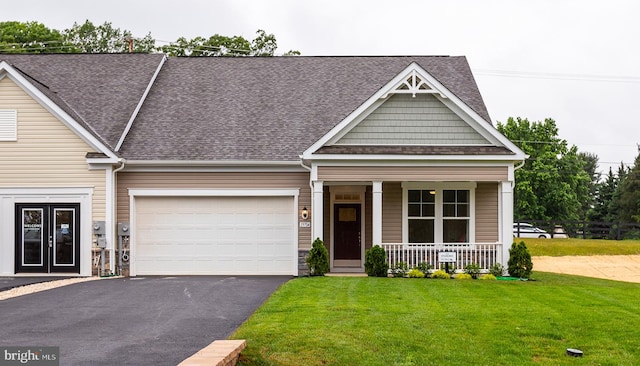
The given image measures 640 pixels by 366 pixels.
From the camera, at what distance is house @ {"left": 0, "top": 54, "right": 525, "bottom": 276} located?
64.7 feet

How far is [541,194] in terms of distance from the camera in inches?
2494

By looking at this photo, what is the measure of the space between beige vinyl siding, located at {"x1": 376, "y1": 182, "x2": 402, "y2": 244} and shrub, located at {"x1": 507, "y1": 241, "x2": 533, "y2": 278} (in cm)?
314

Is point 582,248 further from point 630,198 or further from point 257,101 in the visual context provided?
point 630,198

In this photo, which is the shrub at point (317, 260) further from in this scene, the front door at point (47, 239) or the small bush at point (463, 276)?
the front door at point (47, 239)

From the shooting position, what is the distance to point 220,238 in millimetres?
21344

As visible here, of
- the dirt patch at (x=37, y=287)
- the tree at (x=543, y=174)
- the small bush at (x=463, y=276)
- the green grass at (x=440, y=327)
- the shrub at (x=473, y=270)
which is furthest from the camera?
the tree at (x=543, y=174)

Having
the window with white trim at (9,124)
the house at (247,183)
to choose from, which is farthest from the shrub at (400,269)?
the window with white trim at (9,124)

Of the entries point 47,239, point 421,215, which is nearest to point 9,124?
point 47,239

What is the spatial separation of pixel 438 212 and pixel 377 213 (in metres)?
2.27

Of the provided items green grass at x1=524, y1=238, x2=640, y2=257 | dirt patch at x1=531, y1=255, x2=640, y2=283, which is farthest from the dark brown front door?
green grass at x1=524, y1=238, x2=640, y2=257

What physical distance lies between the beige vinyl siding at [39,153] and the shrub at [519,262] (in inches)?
438

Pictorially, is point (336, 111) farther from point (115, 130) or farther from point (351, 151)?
point (115, 130)

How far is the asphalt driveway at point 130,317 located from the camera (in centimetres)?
950

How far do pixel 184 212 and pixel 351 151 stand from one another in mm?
5245
